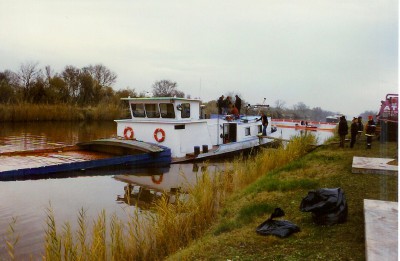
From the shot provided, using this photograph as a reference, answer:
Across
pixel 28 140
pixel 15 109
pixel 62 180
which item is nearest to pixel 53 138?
pixel 28 140

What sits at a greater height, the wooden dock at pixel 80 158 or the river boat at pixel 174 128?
the river boat at pixel 174 128

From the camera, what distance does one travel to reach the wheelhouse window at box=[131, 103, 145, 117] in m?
16.5

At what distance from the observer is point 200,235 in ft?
21.0

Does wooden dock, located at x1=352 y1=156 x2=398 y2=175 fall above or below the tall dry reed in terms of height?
above

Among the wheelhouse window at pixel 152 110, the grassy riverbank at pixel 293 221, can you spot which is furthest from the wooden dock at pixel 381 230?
the wheelhouse window at pixel 152 110

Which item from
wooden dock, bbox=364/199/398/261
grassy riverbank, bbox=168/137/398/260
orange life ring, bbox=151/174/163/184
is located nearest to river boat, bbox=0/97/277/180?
orange life ring, bbox=151/174/163/184

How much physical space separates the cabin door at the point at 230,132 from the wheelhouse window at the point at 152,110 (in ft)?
15.0

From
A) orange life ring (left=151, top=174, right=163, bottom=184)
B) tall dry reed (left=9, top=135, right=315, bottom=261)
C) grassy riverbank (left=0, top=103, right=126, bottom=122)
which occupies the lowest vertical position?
orange life ring (left=151, top=174, right=163, bottom=184)

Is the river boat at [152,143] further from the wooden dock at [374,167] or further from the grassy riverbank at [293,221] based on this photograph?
the wooden dock at [374,167]

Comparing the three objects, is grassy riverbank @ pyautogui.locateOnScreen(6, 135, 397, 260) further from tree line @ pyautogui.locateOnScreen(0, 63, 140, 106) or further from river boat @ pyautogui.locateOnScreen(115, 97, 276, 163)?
tree line @ pyautogui.locateOnScreen(0, 63, 140, 106)

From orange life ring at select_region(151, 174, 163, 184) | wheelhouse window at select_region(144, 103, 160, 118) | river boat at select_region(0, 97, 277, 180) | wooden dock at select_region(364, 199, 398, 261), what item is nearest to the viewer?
wooden dock at select_region(364, 199, 398, 261)

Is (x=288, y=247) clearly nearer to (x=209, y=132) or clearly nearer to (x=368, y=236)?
(x=368, y=236)

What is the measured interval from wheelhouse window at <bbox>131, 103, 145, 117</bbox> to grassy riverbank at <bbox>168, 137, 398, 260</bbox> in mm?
8431

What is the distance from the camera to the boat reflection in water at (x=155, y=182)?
9.98 meters
